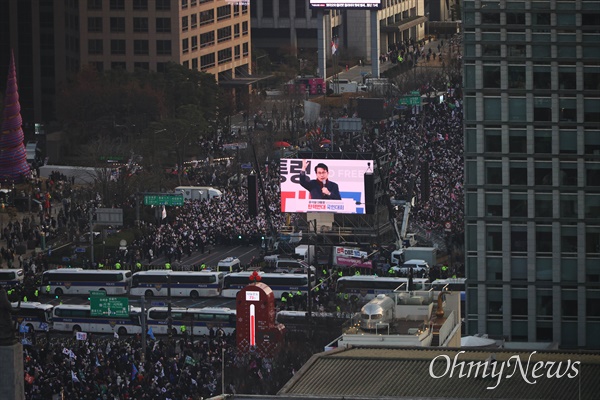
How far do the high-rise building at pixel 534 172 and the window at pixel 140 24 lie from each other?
343 ft

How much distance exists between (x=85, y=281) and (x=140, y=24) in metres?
72.4

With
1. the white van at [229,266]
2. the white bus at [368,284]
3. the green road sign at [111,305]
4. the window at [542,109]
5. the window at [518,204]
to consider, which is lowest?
the green road sign at [111,305]

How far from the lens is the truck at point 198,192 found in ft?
467

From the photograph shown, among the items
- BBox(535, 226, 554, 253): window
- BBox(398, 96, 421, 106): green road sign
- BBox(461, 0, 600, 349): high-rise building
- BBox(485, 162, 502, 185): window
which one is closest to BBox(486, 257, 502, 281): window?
BBox(461, 0, 600, 349): high-rise building

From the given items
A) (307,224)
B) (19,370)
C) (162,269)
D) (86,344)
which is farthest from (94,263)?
(19,370)

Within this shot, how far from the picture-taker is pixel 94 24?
192000mm

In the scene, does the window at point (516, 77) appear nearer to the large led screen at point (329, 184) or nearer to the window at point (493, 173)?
the window at point (493, 173)

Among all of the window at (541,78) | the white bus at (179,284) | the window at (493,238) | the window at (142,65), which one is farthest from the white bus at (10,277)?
the window at (142,65)

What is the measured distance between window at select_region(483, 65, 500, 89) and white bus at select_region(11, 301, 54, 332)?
33.9 m

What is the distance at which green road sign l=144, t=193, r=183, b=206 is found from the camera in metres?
132

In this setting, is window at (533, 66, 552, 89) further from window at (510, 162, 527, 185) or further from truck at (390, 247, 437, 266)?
truck at (390, 247, 437, 266)

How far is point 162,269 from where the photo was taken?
12394 cm

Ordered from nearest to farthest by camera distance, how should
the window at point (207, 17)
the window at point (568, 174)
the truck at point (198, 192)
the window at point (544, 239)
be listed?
1. the window at point (568, 174)
2. the window at point (544, 239)
3. the truck at point (198, 192)
4. the window at point (207, 17)

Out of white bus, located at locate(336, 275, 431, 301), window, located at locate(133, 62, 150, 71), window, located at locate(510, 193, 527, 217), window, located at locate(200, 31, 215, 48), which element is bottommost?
white bus, located at locate(336, 275, 431, 301)
